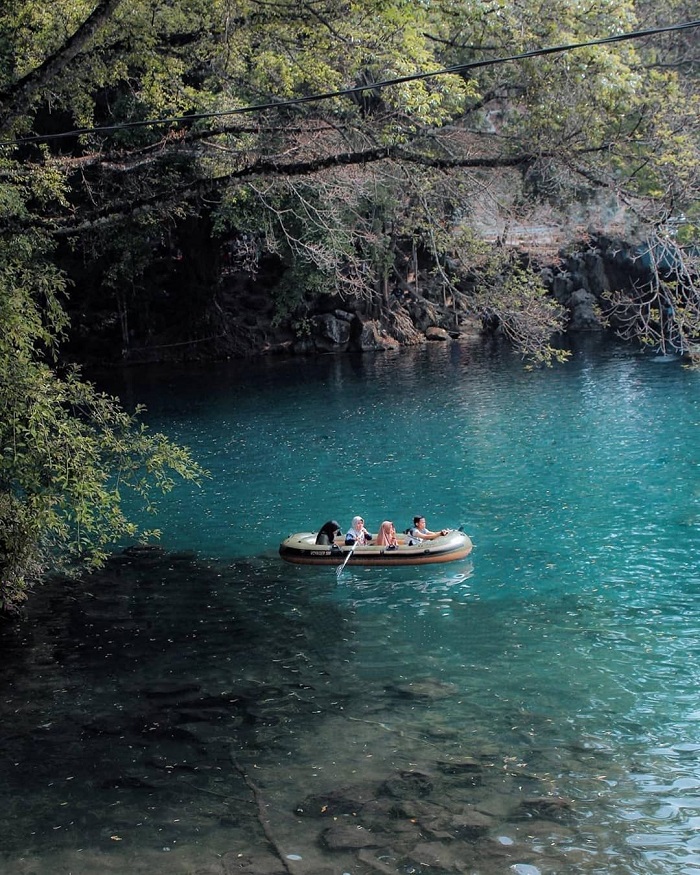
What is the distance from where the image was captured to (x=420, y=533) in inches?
666

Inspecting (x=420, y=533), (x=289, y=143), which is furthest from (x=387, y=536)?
(x=289, y=143)

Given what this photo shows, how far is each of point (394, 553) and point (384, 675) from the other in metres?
4.44

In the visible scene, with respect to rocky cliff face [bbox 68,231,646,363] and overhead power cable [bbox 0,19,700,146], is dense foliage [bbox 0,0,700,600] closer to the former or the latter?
overhead power cable [bbox 0,19,700,146]

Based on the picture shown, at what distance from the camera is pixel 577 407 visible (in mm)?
29344

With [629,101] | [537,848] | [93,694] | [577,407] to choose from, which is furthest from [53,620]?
[577,407]

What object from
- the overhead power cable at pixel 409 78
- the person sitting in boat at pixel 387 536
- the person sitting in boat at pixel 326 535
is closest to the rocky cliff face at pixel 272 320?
the person sitting in boat at pixel 326 535

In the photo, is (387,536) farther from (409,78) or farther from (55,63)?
(55,63)

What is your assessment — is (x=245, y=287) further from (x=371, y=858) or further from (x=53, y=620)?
(x=371, y=858)

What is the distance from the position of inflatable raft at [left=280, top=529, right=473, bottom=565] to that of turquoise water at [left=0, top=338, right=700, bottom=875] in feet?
0.84

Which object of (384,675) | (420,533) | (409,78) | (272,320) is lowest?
(384,675)

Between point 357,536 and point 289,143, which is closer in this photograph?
point 357,536

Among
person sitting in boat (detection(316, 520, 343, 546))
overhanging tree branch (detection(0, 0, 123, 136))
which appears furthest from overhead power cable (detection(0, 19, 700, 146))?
person sitting in boat (detection(316, 520, 343, 546))

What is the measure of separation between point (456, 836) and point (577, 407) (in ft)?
73.7

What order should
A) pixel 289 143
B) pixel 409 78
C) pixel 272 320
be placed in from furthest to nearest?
1. pixel 272 320
2. pixel 289 143
3. pixel 409 78
